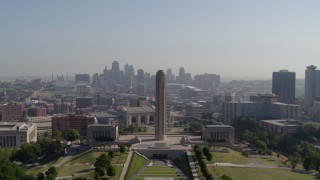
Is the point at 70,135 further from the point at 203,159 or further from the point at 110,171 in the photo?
the point at 203,159

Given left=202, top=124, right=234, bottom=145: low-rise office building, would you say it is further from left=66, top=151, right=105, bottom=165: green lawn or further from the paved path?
left=66, top=151, right=105, bottom=165: green lawn

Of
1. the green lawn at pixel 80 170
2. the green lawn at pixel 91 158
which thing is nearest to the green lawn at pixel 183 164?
the green lawn at pixel 91 158

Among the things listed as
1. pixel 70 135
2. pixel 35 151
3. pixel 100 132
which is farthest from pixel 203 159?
pixel 70 135

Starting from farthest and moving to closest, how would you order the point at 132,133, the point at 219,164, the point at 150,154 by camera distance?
the point at 132,133 → the point at 150,154 → the point at 219,164

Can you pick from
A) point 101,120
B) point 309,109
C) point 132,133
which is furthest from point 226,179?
A: point 309,109

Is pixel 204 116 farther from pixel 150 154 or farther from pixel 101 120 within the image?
pixel 150 154

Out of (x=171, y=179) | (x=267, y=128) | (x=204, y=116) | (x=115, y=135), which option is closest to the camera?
(x=171, y=179)

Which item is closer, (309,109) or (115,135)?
(115,135)
